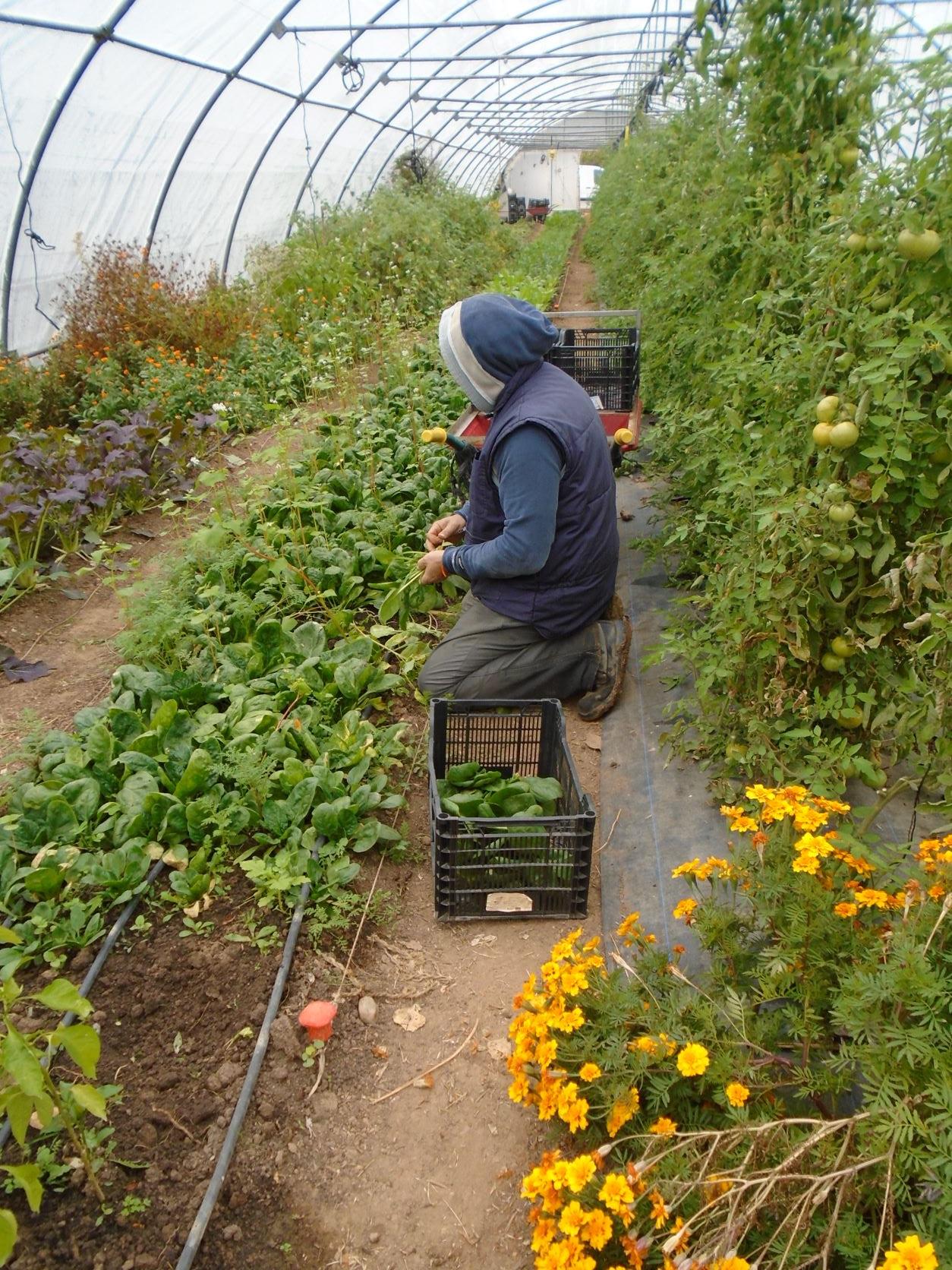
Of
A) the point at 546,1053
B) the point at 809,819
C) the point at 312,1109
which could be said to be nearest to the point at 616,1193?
the point at 546,1053

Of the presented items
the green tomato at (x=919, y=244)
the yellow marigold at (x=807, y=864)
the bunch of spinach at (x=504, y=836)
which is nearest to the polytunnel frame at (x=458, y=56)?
the green tomato at (x=919, y=244)

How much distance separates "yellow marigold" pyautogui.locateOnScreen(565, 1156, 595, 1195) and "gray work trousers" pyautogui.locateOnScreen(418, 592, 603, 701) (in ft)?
6.27

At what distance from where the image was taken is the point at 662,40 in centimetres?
1095

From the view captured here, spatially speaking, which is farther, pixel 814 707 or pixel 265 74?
pixel 265 74

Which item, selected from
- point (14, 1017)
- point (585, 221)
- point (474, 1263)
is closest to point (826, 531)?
point (474, 1263)

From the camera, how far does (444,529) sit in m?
3.72

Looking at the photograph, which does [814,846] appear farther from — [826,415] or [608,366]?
[608,366]

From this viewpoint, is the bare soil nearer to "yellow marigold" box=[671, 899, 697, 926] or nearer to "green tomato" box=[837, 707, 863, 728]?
"yellow marigold" box=[671, 899, 697, 926]

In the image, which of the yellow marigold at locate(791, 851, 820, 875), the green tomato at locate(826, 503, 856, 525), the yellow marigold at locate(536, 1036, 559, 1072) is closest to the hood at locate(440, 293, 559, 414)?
the green tomato at locate(826, 503, 856, 525)

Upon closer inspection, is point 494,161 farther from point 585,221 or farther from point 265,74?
point 265,74

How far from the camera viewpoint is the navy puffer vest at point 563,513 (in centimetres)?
309

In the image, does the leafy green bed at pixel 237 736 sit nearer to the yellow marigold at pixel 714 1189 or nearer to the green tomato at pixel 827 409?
the yellow marigold at pixel 714 1189

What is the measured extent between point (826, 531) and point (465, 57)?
10.9 metres

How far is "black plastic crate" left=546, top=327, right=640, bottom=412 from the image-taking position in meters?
6.01
